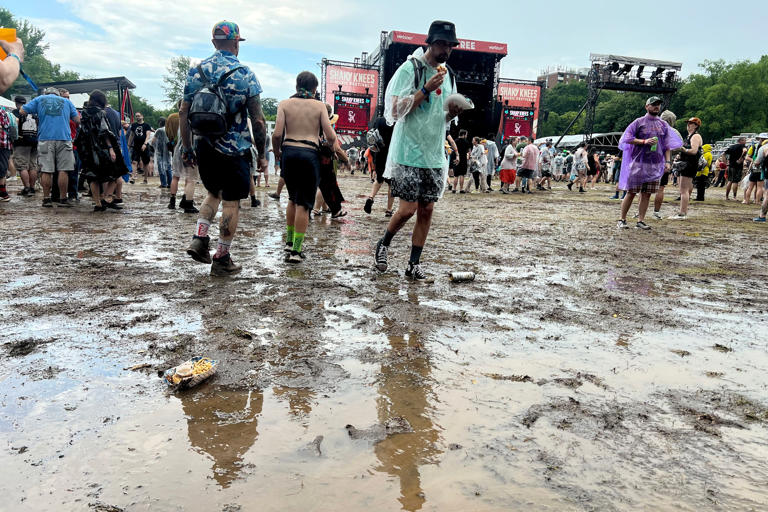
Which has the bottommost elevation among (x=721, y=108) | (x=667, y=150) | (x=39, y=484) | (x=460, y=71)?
(x=39, y=484)

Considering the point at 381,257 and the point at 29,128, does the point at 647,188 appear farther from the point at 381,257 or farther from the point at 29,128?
the point at 29,128

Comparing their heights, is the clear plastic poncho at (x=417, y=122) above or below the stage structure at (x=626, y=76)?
below

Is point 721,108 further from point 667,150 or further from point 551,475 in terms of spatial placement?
point 551,475

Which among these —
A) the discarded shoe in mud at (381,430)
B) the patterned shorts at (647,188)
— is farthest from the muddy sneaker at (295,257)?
the patterned shorts at (647,188)

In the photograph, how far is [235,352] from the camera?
2.47m

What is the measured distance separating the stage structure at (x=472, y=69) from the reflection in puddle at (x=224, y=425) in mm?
25231

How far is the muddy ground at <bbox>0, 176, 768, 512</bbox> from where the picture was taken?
1.51m

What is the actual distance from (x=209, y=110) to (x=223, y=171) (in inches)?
19.2

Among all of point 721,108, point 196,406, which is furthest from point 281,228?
point 721,108

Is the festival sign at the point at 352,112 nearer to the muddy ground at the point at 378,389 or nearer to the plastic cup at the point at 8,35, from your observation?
the muddy ground at the point at 378,389

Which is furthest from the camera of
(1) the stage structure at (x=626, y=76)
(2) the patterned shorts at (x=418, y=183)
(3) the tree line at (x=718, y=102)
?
(3) the tree line at (x=718, y=102)

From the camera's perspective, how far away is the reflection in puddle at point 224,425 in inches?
63.3

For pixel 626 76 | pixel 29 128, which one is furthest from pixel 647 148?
pixel 626 76

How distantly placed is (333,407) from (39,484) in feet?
3.14
